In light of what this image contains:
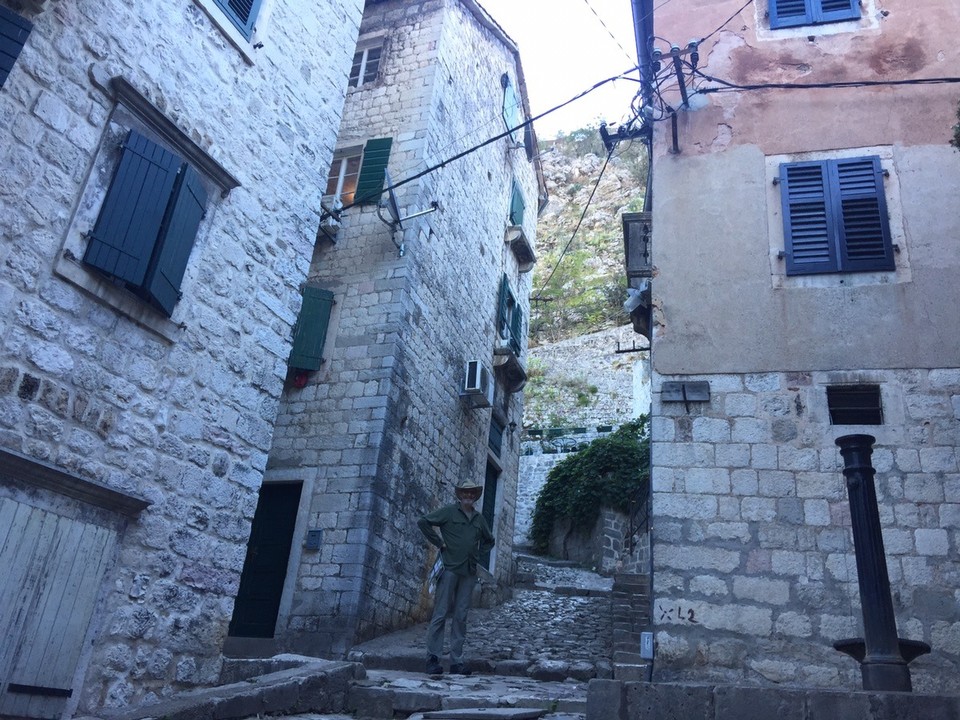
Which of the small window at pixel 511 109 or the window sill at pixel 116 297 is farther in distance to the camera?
the small window at pixel 511 109

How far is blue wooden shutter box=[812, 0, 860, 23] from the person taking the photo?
8.98 m

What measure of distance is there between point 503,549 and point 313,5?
9.72m

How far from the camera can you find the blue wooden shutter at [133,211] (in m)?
5.54

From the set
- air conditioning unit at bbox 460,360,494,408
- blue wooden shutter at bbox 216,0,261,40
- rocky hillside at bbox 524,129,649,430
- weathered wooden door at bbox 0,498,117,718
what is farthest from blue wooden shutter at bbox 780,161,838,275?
rocky hillside at bbox 524,129,649,430

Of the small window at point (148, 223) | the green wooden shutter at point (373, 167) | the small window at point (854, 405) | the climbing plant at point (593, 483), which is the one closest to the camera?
the small window at point (148, 223)

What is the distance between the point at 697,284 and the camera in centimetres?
803

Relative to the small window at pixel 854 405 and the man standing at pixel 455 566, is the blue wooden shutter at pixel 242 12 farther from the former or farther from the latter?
the small window at pixel 854 405

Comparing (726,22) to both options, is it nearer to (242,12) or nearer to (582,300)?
(242,12)

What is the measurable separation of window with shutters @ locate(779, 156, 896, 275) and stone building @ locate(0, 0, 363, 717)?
4.70 meters

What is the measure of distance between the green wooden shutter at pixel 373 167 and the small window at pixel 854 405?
7.50 metres

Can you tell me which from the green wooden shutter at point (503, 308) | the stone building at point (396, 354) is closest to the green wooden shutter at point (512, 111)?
the stone building at point (396, 354)

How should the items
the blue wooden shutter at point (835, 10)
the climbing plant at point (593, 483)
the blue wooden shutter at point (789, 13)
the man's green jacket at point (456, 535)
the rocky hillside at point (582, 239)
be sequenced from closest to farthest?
the man's green jacket at point (456, 535) → the blue wooden shutter at point (835, 10) → the blue wooden shutter at point (789, 13) → the climbing plant at point (593, 483) → the rocky hillside at point (582, 239)

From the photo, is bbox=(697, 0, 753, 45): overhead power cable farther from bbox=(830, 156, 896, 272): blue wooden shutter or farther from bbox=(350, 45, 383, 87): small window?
bbox=(350, 45, 383, 87): small window

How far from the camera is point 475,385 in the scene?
1352 centimetres
